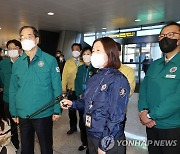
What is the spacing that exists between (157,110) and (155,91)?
20 cm

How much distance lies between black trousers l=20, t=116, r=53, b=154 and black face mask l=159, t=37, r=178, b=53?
1243mm

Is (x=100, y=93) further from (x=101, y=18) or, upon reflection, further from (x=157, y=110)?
(x=101, y=18)

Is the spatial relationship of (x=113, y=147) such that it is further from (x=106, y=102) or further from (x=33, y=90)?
(x=33, y=90)

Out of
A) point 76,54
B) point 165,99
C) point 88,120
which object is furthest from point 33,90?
point 76,54

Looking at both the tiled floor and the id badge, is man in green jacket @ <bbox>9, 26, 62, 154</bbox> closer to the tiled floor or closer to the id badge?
the id badge

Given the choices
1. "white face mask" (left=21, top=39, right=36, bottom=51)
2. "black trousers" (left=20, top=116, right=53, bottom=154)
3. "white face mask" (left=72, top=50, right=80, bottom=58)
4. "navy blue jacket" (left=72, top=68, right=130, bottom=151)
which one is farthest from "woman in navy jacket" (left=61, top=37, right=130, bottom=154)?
"white face mask" (left=72, top=50, right=80, bottom=58)

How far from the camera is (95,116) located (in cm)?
132

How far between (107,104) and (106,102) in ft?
0.05

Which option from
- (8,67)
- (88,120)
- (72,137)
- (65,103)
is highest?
(8,67)

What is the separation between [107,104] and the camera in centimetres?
128

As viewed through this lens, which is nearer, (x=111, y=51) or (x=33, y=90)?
(x=111, y=51)

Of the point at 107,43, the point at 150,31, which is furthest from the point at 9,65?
the point at 150,31

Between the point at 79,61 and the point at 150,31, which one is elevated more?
the point at 150,31

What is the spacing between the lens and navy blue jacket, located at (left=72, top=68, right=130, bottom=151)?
124cm
